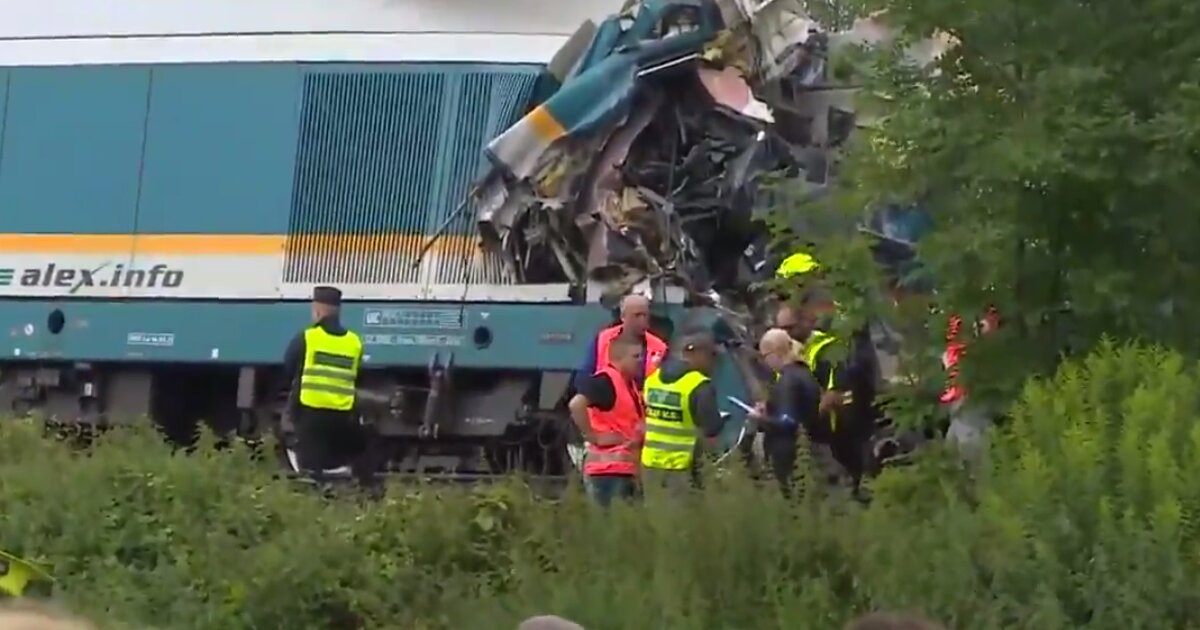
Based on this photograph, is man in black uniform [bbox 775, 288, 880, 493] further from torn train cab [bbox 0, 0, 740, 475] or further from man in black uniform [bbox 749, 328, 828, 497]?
torn train cab [bbox 0, 0, 740, 475]

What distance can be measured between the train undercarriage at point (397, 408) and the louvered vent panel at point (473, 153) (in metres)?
0.65

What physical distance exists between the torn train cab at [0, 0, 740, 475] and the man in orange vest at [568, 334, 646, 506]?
2.14 metres

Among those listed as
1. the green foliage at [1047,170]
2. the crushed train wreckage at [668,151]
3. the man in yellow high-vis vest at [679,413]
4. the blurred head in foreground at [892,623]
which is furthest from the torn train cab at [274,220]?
the blurred head in foreground at [892,623]

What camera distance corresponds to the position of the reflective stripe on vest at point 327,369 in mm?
13555

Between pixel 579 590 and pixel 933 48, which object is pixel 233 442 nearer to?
pixel 579 590

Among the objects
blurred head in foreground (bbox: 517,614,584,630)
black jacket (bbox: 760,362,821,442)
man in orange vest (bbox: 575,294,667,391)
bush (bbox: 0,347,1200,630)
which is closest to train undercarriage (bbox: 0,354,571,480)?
man in orange vest (bbox: 575,294,667,391)

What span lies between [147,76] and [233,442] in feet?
21.4

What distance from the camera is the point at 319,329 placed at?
13.6 m

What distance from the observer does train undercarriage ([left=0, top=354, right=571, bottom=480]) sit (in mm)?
15211

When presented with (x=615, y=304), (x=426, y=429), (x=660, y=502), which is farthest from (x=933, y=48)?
(x=426, y=429)

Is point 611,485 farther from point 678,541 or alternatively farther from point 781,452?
point 678,541

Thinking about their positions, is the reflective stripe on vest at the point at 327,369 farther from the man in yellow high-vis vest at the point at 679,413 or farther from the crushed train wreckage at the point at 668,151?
the man in yellow high-vis vest at the point at 679,413

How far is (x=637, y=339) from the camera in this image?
1251 cm

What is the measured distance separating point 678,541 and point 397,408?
648 centimetres
